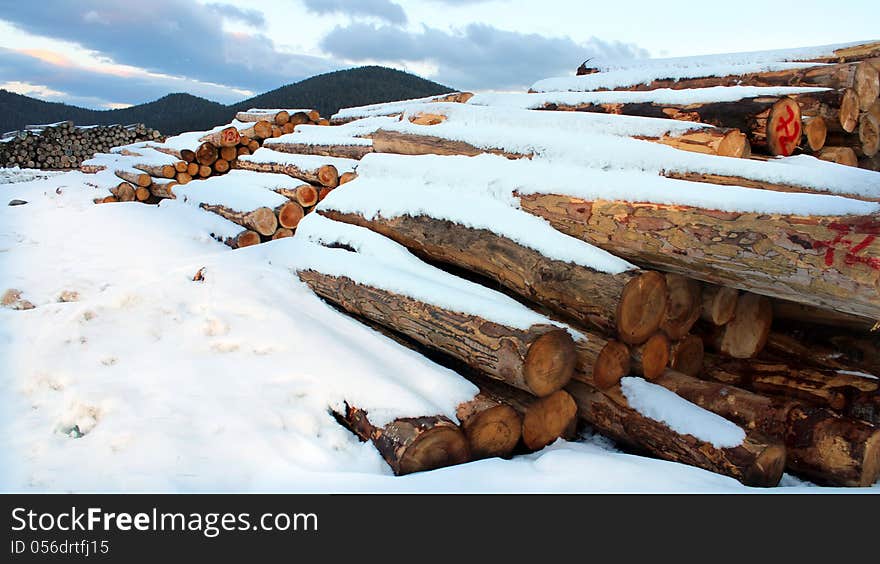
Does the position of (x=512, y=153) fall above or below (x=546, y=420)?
above

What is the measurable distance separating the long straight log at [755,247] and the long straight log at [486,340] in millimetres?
820

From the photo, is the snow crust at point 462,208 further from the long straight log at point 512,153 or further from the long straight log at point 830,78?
the long straight log at point 830,78

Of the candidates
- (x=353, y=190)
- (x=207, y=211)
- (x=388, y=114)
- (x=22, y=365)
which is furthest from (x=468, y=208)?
(x=388, y=114)

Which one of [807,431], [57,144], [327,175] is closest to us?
[807,431]

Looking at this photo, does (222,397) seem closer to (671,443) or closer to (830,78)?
(671,443)

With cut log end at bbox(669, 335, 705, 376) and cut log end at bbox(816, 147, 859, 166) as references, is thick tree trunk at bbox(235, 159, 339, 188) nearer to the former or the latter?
cut log end at bbox(669, 335, 705, 376)

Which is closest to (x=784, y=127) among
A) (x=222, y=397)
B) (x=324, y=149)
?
(x=222, y=397)

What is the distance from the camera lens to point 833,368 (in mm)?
3918

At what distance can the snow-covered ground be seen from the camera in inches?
111

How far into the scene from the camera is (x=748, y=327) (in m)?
4.09

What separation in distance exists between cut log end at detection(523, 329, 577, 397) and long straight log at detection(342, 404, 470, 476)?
538 millimetres

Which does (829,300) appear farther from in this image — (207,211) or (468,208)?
(207,211)

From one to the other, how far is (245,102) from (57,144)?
31.8 metres

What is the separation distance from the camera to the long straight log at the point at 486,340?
3307 mm
